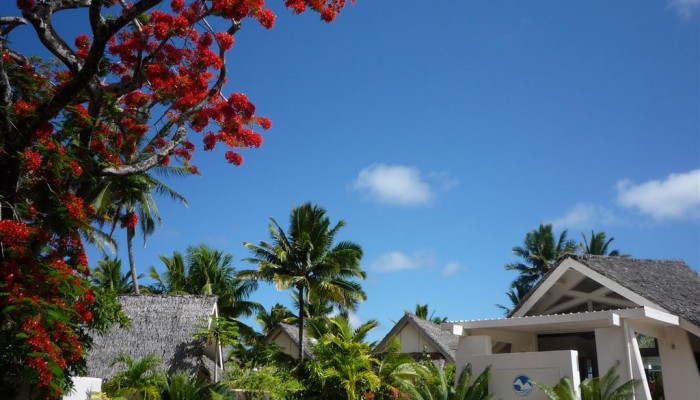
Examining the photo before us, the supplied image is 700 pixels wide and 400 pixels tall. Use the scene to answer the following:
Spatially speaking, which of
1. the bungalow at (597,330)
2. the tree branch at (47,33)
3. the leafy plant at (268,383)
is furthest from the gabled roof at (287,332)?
the tree branch at (47,33)

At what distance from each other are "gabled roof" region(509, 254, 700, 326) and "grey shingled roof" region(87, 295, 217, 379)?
11.0m

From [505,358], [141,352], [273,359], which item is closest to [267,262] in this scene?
[273,359]

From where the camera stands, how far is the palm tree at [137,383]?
1704 cm

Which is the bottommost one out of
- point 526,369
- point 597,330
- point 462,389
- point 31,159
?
point 462,389

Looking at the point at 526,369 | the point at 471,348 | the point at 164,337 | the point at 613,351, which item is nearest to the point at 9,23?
the point at 471,348

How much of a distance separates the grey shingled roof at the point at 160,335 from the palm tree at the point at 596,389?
1272 cm

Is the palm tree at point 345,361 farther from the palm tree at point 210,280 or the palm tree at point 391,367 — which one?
the palm tree at point 210,280

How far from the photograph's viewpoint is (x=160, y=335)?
846 inches

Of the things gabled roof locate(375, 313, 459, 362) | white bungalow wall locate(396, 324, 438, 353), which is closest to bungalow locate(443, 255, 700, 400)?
gabled roof locate(375, 313, 459, 362)

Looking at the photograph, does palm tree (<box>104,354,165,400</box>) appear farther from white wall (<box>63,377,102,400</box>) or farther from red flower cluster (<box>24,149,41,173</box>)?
red flower cluster (<box>24,149,41,173</box>)

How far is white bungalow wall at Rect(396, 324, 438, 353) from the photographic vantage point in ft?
87.8

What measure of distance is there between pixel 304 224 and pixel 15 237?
58.1 feet

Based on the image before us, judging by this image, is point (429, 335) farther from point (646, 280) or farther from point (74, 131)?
point (74, 131)

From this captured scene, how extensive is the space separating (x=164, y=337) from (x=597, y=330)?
14105mm
